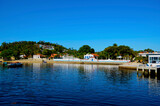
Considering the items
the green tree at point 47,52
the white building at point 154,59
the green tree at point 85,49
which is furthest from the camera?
the green tree at point 85,49

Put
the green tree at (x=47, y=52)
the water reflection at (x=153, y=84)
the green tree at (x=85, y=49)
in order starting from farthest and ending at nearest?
the green tree at (x=85, y=49) → the green tree at (x=47, y=52) → the water reflection at (x=153, y=84)

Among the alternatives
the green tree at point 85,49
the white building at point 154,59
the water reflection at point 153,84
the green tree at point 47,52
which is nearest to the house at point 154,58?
the white building at point 154,59

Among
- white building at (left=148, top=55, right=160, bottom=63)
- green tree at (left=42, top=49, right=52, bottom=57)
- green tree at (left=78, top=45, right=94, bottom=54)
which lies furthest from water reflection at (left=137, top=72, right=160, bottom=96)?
green tree at (left=78, top=45, right=94, bottom=54)

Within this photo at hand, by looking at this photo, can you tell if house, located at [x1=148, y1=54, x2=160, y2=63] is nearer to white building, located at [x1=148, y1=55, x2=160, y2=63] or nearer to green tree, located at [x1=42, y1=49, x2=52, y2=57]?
white building, located at [x1=148, y1=55, x2=160, y2=63]

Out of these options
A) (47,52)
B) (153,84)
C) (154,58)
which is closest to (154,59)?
(154,58)

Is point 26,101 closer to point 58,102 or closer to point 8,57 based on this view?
point 58,102

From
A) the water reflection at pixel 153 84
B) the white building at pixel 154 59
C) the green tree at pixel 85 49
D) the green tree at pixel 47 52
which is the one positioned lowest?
the water reflection at pixel 153 84

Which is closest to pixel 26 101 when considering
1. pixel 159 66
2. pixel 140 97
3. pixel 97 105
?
pixel 97 105

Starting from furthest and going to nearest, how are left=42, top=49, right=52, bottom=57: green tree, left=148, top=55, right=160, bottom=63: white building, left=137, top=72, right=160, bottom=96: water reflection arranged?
left=42, top=49, right=52, bottom=57: green tree, left=148, top=55, right=160, bottom=63: white building, left=137, top=72, right=160, bottom=96: water reflection

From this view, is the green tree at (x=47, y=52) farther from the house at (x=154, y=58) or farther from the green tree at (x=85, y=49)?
the house at (x=154, y=58)

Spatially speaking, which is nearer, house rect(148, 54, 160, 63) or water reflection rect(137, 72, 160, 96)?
water reflection rect(137, 72, 160, 96)

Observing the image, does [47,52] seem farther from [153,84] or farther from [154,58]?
[153,84]

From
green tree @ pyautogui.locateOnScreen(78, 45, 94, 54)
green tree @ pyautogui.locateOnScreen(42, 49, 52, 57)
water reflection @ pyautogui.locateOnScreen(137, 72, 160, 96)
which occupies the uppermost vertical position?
green tree @ pyautogui.locateOnScreen(78, 45, 94, 54)

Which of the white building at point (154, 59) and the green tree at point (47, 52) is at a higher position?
the green tree at point (47, 52)
